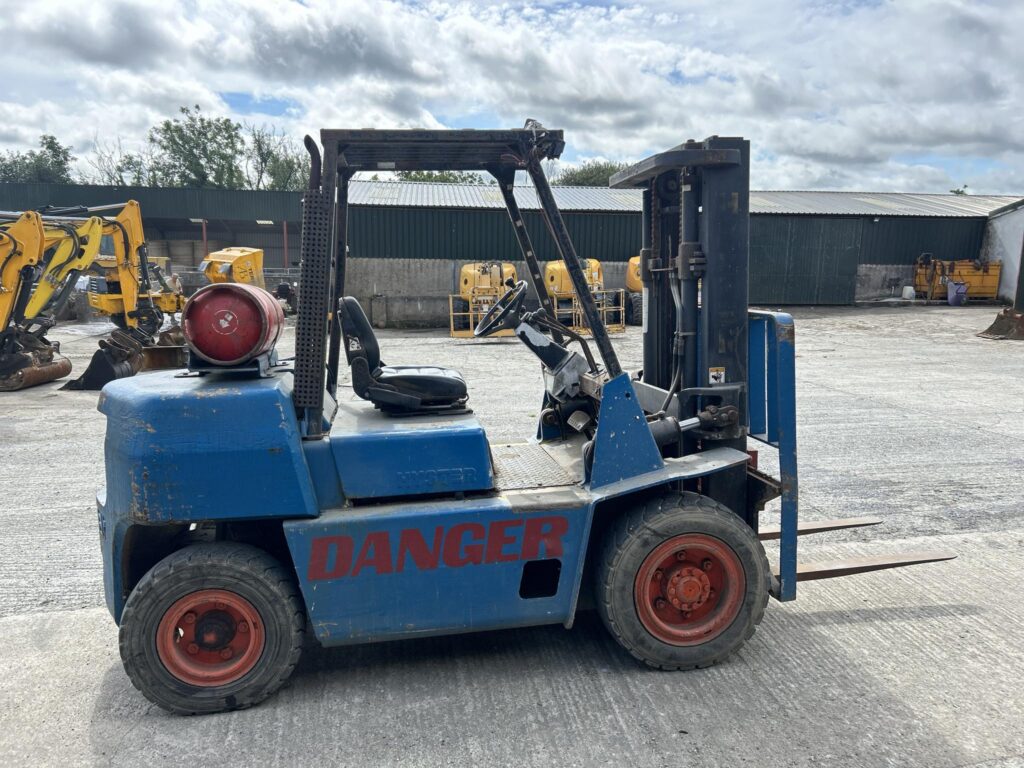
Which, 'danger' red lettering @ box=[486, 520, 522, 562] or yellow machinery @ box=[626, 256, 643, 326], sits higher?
yellow machinery @ box=[626, 256, 643, 326]

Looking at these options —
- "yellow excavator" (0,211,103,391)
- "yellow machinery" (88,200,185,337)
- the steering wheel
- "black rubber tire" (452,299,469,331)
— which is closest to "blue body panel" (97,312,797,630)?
the steering wheel

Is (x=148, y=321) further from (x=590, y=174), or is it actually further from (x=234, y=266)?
(x=590, y=174)

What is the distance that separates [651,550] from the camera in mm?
3506

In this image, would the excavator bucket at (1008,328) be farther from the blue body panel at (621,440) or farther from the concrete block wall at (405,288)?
the blue body panel at (621,440)

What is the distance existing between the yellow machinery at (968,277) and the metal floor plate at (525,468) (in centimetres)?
2892

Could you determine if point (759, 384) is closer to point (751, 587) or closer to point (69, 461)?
point (751, 587)

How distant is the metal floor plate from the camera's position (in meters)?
3.74

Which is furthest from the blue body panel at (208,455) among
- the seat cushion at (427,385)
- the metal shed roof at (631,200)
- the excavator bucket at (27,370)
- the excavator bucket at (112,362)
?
the metal shed roof at (631,200)

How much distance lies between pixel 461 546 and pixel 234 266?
1899 cm

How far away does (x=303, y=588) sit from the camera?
3.29 meters

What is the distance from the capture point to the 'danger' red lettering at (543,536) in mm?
3410

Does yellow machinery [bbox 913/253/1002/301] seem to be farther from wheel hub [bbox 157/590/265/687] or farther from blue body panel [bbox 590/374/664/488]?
wheel hub [bbox 157/590/265/687]

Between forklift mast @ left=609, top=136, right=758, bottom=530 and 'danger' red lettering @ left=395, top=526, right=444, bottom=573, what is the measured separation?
1512 mm

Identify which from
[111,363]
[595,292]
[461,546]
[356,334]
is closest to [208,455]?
[356,334]
